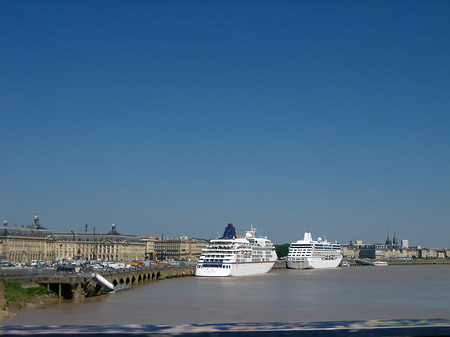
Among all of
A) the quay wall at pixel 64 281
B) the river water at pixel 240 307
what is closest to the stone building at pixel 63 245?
the quay wall at pixel 64 281

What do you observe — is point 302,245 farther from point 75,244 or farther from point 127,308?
point 127,308

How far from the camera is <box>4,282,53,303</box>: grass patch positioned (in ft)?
147

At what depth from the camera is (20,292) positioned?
47500mm

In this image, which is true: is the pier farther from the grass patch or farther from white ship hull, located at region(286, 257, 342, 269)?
white ship hull, located at region(286, 257, 342, 269)

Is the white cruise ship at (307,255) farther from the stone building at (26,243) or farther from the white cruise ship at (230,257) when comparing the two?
the stone building at (26,243)

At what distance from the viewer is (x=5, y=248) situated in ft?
420

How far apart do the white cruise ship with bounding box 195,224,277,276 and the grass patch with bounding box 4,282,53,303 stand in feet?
146

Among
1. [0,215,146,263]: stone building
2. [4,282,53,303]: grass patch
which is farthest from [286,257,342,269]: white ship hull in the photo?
[4,282,53,303]: grass patch

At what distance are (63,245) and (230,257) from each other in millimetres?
90754

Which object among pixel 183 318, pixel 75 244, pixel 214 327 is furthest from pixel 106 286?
pixel 75 244

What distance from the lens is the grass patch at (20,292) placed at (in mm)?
44750

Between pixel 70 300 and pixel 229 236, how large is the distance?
55.6m

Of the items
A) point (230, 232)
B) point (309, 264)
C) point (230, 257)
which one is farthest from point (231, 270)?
point (309, 264)

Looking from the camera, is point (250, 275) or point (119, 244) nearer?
point (250, 275)
